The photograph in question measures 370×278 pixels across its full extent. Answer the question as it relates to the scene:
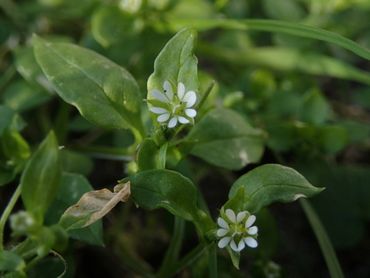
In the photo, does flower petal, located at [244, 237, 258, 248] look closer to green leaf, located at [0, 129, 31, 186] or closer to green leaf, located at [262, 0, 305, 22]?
green leaf, located at [0, 129, 31, 186]

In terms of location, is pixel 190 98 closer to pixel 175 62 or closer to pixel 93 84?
pixel 175 62

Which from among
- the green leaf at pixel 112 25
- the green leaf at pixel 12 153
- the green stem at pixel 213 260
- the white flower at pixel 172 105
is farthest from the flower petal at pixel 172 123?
the green leaf at pixel 112 25

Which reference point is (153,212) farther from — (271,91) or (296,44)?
(296,44)

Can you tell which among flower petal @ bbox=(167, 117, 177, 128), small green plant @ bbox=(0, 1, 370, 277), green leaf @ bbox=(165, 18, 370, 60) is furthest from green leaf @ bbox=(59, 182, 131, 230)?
green leaf @ bbox=(165, 18, 370, 60)

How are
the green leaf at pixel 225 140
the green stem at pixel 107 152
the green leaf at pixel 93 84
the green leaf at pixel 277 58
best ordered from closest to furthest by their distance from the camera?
the green leaf at pixel 93 84 → the green leaf at pixel 225 140 → the green stem at pixel 107 152 → the green leaf at pixel 277 58

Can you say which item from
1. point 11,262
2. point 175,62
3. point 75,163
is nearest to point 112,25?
point 75,163

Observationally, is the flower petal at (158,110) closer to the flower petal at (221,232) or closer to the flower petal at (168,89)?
the flower petal at (168,89)
